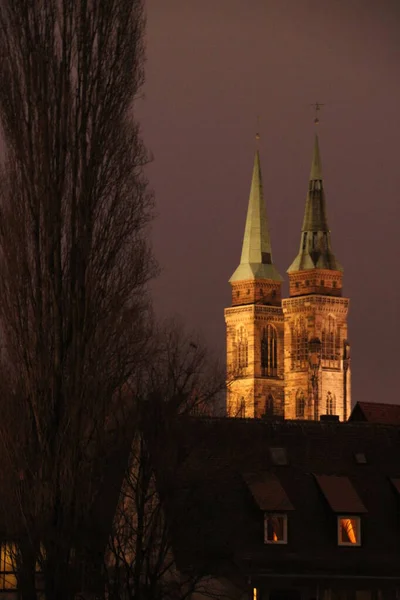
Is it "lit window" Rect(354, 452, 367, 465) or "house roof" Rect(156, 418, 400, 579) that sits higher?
"lit window" Rect(354, 452, 367, 465)

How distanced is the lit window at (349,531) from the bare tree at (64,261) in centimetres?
945

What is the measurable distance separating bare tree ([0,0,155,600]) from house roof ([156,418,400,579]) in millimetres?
3372

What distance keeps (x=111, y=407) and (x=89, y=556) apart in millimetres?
4095

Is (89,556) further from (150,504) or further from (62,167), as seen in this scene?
(62,167)

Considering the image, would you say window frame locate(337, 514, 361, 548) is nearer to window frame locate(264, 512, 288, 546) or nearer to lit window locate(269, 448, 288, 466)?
window frame locate(264, 512, 288, 546)

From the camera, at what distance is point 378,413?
261ft

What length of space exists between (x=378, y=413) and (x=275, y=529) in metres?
18.1

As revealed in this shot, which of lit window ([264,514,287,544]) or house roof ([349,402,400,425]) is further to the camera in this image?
house roof ([349,402,400,425])

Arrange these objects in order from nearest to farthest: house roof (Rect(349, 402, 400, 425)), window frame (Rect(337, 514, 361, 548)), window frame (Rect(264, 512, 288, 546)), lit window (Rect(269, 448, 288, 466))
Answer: window frame (Rect(264, 512, 288, 546)) → window frame (Rect(337, 514, 361, 548)) → lit window (Rect(269, 448, 288, 466)) → house roof (Rect(349, 402, 400, 425))

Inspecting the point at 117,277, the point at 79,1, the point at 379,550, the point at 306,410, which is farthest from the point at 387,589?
the point at 306,410

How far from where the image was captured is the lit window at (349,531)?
62.9 m

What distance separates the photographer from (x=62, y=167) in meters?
55.7

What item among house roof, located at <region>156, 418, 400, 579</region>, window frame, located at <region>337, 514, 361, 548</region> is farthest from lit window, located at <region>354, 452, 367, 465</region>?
window frame, located at <region>337, 514, 361, 548</region>

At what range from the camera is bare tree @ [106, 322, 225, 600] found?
55688 millimetres
